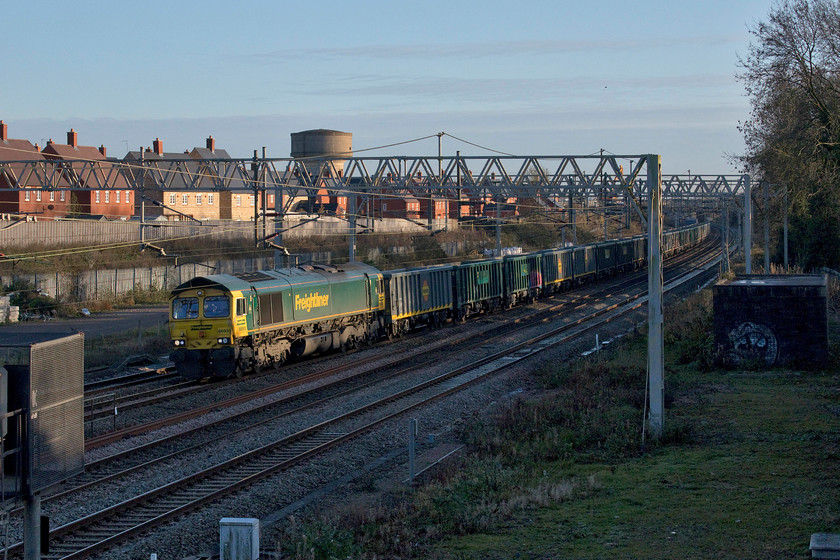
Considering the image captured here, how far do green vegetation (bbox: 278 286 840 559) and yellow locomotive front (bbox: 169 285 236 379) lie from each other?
8185 mm

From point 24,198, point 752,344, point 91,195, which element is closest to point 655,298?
point 752,344

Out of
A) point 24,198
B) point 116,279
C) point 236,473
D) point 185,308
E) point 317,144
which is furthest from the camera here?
point 317,144

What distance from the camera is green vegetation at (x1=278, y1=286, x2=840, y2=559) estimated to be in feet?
31.5

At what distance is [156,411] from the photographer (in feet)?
62.6

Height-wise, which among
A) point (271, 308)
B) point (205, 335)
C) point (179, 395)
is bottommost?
point (179, 395)

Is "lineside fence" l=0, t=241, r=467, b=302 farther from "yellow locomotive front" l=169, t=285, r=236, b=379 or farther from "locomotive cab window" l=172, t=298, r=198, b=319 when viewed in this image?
"yellow locomotive front" l=169, t=285, r=236, b=379

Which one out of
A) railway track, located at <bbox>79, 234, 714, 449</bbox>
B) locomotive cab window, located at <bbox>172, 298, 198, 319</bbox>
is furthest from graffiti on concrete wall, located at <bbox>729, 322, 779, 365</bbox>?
locomotive cab window, located at <bbox>172, 298, 198, 319</bbox>

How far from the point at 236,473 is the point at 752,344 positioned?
49.0 feet

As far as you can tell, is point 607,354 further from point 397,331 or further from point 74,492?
point 74,492

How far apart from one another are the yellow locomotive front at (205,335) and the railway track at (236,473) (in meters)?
5.03

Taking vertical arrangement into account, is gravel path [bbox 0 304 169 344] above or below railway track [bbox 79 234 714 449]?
above

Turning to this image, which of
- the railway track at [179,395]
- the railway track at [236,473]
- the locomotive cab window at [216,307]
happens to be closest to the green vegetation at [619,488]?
the railway track at [236,473]

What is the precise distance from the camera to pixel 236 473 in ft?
46.1

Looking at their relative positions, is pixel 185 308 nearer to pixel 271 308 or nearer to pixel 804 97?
pixel 271 308
